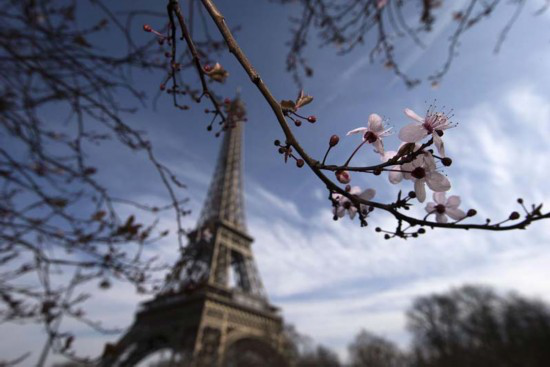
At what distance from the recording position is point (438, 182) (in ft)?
2.77

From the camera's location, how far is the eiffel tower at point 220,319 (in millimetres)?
15023

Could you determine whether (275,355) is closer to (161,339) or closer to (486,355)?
(161,339)

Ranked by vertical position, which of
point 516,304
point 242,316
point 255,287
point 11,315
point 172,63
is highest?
point 516,304

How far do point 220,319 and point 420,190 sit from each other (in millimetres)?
17204

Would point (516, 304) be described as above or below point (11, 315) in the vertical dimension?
above

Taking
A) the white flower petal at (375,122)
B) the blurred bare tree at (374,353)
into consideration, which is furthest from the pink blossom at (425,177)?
the blurred bare tree at (374,353)

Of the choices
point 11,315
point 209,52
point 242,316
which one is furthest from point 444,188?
point 242,316

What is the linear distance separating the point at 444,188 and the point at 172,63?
2.88ft

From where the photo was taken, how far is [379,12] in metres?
2.92

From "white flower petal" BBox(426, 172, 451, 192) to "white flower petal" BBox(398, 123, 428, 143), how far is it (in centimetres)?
11

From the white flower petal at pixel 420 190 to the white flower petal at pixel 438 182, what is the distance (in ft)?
0.06

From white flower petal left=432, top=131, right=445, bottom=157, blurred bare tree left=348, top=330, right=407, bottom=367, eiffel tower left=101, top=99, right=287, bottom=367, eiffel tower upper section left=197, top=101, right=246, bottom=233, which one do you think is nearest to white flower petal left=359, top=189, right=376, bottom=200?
white flower petal left=432, top=131, right=445, bottom=157

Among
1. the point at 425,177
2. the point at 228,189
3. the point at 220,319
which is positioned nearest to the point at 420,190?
the point at 425,177

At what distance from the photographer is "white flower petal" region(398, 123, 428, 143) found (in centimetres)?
80
